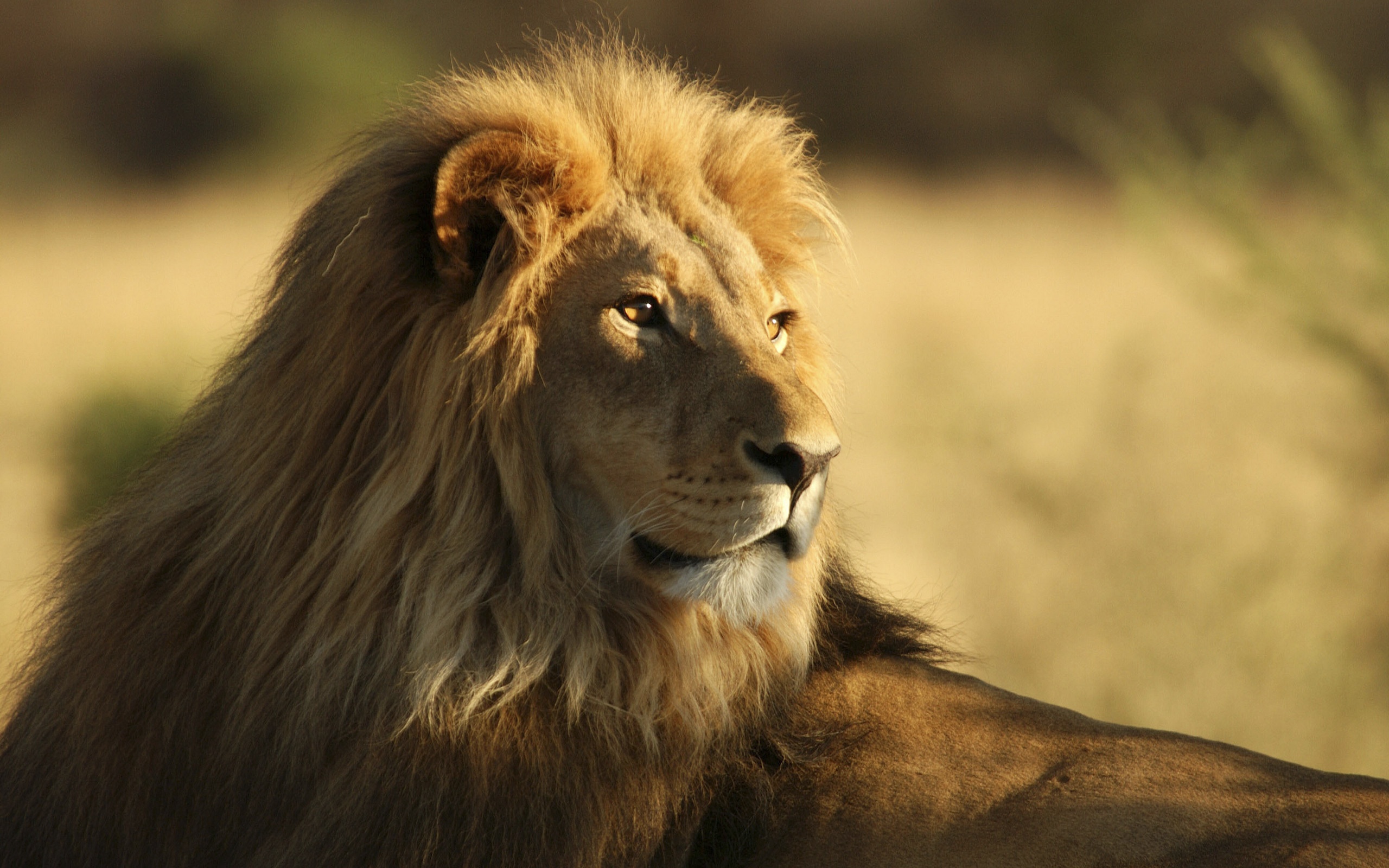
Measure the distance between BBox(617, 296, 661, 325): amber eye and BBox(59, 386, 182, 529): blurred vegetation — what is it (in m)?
6.72

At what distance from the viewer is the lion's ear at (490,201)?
9.77 ft

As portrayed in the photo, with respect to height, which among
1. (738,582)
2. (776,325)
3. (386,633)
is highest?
(776,325)

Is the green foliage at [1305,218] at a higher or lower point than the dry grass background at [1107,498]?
higher

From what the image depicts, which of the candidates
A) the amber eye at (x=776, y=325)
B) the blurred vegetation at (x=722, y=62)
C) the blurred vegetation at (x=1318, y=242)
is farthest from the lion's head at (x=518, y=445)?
the blurred vegetation at (x=722, y=62)

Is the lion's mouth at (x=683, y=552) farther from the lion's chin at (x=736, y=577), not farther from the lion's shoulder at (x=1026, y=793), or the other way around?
the lion's shoulder at (x=1026, y=793)

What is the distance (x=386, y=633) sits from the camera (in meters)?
2.91

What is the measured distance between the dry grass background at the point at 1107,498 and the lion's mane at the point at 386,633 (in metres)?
1.12

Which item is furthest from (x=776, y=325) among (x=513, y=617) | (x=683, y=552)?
(x=513, y=617)

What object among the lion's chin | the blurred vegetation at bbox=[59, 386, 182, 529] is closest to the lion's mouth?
the lion's chin

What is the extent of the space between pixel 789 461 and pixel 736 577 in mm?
Answer: 293

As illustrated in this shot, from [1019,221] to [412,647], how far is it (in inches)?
647

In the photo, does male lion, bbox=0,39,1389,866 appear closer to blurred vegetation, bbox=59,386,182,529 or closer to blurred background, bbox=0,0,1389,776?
blurred background, bbox=0,0,1389,776

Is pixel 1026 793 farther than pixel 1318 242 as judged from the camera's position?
No

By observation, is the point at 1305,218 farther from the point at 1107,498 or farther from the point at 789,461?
the point at 789,461
